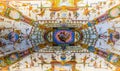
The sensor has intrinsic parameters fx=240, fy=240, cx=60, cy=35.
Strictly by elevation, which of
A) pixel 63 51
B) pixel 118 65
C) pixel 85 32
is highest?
pixel 85 32

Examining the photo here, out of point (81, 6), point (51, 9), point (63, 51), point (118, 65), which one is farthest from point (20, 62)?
point (118, 65)

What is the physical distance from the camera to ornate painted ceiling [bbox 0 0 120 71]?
7.27m

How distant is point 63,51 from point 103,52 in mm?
1262

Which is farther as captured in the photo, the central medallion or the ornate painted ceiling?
the central medallion

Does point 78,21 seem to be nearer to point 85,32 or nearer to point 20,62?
point 85,32

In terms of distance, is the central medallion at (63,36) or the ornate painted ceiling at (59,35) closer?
the ornate painted ceiling at (59,35)

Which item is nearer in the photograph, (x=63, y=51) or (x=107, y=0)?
(x=107, y=0)

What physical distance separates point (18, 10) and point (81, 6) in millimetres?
1923

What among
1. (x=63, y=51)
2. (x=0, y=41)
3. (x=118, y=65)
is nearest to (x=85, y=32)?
(x=63, y=51)

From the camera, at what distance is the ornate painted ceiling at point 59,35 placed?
7.27 metres

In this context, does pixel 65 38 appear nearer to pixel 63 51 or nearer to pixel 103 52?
pixel 63 51

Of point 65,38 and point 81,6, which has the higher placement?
point 81,6

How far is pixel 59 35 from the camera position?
24.7 feet

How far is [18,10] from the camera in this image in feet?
24.0
